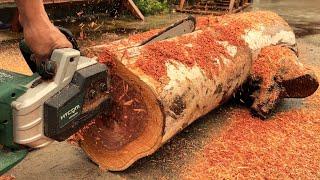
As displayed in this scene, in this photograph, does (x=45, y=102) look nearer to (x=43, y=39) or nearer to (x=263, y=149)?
(x=43, y=39)

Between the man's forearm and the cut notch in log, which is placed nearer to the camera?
the man's forearm

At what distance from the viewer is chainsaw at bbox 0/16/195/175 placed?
2.08m

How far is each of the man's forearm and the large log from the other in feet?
2.03

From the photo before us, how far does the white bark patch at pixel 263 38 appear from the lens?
3759 mm

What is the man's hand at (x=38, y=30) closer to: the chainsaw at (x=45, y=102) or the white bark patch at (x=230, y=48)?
the chainsaw at (x=45, y=102)

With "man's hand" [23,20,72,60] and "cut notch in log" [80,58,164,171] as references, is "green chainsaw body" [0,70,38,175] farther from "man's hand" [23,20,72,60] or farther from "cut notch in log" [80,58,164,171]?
"cut notch in log" [80,58,164,171]

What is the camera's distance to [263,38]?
155 inches

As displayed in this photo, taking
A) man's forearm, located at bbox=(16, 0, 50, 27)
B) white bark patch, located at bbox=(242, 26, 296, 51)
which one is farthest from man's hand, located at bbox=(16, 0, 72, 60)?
white bark patch, located at bbox=(242, 26, 296, 51)

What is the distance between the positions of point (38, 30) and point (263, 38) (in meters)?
2.46

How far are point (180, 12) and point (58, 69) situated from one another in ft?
27.5

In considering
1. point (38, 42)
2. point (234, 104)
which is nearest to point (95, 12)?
point (234, 104)

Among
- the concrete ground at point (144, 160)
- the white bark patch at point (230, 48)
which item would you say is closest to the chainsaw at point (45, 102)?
the concrete ground at point (144, 160)

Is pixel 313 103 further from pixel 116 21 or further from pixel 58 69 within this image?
pixel 116 21

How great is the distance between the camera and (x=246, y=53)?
3.64m
